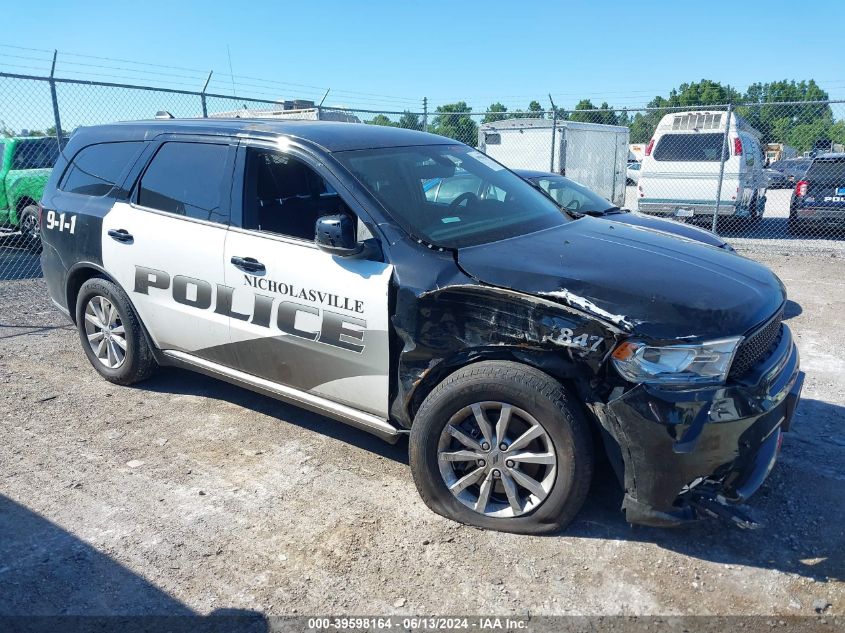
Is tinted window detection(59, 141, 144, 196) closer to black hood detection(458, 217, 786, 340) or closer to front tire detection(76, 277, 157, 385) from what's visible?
front tire detection(76, 277, 157, 385)

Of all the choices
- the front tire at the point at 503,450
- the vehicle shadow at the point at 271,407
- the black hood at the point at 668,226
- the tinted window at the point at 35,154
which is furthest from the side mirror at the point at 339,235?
the tinted window at the point at 35,154

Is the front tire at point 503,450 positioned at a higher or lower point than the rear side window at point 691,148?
lower

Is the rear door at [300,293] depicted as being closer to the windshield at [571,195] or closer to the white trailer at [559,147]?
the windshield at [571,195]

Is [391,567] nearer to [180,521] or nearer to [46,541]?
[180,521]

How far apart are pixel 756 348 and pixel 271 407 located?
3.09 meters

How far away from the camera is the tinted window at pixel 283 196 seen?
391cm

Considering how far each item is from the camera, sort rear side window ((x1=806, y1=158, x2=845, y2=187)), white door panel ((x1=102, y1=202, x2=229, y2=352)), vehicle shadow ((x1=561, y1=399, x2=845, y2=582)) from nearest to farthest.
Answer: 1. vehicle shadow ((x1=561, y1=399, x2=845, y2=582))
2. white door panel ((x1=102, y1=202, x2=229, y2=352))
3. rear side window ((x1=806, y1=158, x2=845, y2=187))

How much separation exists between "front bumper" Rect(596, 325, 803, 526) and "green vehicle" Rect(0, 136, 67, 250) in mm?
10113

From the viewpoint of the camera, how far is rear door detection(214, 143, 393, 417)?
3.38 m

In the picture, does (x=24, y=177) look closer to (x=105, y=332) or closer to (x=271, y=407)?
(x=105, y=332)

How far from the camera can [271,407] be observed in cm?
465

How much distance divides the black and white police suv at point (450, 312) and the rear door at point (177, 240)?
0.6 inches

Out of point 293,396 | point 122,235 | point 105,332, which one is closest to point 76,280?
point 105,332

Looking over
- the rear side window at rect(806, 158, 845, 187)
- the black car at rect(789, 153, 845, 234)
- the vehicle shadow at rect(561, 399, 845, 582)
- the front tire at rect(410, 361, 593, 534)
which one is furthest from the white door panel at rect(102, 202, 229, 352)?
the rear side window at rect(806, 158, 845, 187)
